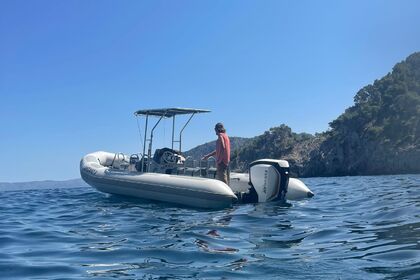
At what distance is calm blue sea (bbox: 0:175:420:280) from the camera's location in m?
4.65

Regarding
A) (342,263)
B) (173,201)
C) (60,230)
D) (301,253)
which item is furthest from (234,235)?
(173,201)

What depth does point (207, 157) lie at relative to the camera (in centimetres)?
1324

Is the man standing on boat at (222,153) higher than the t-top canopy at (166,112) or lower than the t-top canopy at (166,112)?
lower

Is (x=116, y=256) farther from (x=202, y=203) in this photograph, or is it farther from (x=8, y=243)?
(x=202, y=203)

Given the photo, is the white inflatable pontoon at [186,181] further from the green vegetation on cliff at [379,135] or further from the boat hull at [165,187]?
Result: the green vegetation on cliff at [379,135]

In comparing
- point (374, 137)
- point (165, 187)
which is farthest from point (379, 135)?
point (165, 187)

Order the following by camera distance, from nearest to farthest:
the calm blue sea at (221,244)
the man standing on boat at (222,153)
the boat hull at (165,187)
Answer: the calm blue sea at (221,244)
the boat hull at (165,187)
the man standing on boat at (222,153)

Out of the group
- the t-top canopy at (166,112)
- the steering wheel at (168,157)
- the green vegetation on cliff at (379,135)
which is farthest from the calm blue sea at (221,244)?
the green vegetation on cliff at (379,135)

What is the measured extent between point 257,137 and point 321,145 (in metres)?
23.0

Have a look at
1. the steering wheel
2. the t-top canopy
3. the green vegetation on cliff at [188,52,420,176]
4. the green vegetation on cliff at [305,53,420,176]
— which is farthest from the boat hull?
the green vegetation on cliff at [305,53,420,176]

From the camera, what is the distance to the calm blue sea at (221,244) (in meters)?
4.65

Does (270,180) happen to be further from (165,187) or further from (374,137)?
(374,137)

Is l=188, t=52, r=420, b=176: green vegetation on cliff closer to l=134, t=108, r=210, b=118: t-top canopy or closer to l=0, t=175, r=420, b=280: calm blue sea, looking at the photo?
l=134, t=108, r=210, b=118: t-top canopy

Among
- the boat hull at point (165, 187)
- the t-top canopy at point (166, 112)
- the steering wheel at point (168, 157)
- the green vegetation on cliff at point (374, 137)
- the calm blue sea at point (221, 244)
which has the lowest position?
the calm blue sea at point (221, 244)
